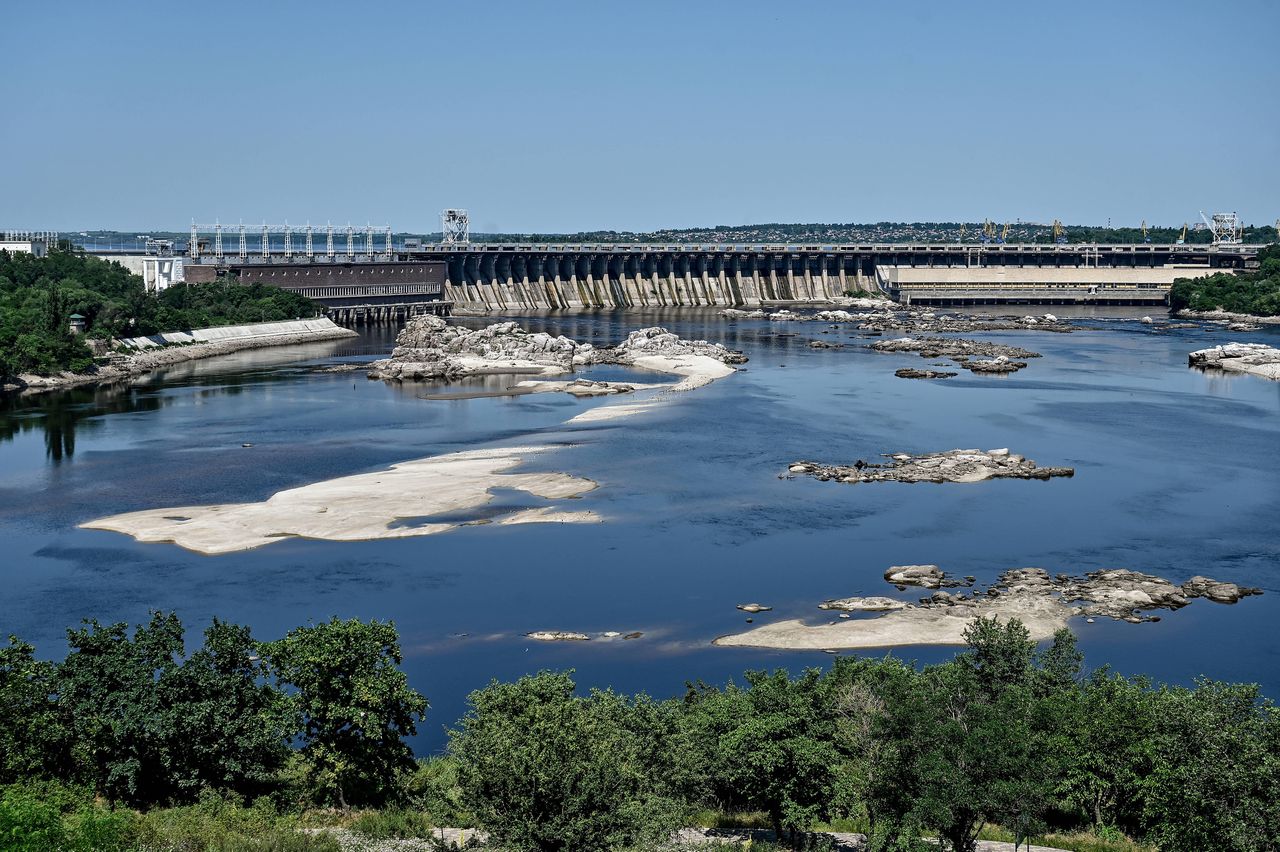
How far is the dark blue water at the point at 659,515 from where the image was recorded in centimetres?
4453

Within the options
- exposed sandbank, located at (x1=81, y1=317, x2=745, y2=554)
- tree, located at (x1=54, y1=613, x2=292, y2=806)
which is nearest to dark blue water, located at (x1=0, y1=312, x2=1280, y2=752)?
exposed sandbank, located at (x1=81, y1=317, x2=745, y2=554)

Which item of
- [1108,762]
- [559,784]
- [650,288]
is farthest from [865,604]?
[650,288]

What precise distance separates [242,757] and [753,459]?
4496 centimetres

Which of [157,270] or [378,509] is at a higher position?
[157,270]

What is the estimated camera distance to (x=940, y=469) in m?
68.2

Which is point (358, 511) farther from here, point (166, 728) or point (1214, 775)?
point (1214, 775)

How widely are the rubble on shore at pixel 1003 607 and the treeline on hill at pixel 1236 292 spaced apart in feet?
392

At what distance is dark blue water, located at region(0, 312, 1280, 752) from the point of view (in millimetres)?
44531

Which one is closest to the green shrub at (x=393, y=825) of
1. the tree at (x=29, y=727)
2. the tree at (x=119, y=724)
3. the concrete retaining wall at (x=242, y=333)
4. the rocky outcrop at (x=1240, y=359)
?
the tree at (x=119, y=724)

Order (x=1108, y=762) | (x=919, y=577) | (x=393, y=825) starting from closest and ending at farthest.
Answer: (x=393, y=825) → (x=1108, y=762) → (x=919, y=577)

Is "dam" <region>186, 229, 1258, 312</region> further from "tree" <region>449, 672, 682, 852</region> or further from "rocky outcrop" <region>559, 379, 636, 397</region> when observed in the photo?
"tree" <region>449, 672, 682, 852</region>

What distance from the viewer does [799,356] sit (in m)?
125

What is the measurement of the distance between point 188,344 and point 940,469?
260ft

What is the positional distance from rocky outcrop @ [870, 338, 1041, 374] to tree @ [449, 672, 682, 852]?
89494 millimetres
